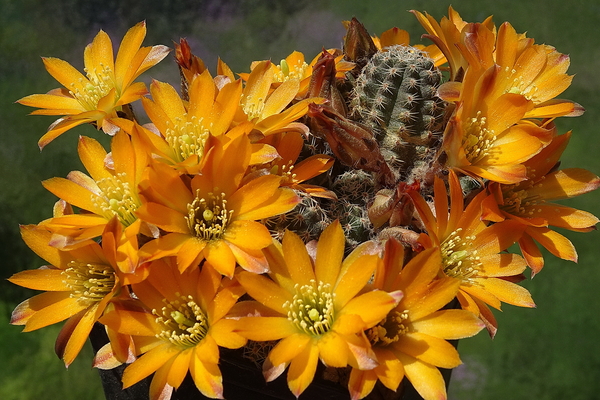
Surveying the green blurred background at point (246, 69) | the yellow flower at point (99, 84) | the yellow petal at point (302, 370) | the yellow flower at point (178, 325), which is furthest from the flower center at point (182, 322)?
the green blurred background at point (246, 69)

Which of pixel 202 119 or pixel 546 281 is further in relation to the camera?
pixel 546 281

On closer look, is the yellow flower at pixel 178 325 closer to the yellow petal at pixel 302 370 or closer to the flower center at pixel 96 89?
the yellow petal at pixel 302 370

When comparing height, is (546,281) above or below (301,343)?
below

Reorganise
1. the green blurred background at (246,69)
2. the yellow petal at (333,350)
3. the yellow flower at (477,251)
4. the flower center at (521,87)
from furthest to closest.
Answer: the green blurred background at (246,69)
the flower center at (521,87)
the yellow flower at (477,251)
the yellow petal at (333,350)

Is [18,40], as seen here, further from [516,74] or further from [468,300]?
[468,300]

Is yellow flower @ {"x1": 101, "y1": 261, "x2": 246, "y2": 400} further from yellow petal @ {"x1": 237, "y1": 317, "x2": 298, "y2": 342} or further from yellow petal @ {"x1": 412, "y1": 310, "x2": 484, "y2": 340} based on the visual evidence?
yellow petal @ {"x1": 412, "y1": 310, "x2": 484, "y2": 340}

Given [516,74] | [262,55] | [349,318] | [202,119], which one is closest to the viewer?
[349,318]

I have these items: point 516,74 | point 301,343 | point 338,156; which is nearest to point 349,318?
point 301,343

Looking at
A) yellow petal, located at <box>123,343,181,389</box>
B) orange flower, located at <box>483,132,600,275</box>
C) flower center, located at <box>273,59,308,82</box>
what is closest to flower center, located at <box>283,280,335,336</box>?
yellow petal, located at <box>123,343,181,389</box>
